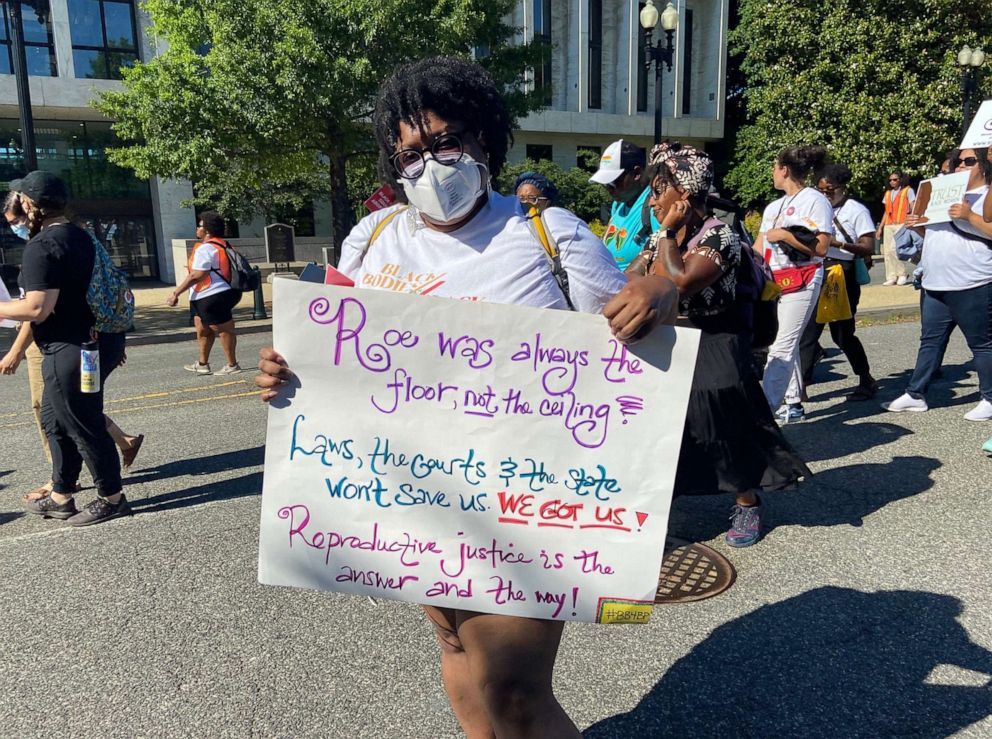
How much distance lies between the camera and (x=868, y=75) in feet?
70.5

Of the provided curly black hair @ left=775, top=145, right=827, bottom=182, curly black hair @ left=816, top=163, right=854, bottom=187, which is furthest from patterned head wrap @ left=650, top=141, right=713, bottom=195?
curly black hair @ left=816, top=163, right=854, bottom=187

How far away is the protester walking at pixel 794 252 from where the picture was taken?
17.1 feet

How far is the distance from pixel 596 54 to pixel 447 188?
3353 centimetres

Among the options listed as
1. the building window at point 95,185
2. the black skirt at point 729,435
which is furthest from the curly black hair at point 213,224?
the building window at point 95,185

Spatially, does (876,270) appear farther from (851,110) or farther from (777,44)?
(777,44)

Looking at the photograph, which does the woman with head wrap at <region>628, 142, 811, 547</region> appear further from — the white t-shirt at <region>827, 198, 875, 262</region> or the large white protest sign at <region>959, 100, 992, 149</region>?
the white t-shirt at <region>827, 198, 875, 262</region>

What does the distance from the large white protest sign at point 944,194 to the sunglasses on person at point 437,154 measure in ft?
15.5

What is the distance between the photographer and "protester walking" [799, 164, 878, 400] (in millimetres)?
6289

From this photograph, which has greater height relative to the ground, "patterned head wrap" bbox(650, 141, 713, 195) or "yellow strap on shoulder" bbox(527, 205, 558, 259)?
"patterned head wrap" bbox(650, 141, 713, 195)

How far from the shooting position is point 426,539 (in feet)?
5.76

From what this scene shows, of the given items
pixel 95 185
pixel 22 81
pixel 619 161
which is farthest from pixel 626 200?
pixel 95 185

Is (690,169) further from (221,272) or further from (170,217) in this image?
(170,217)

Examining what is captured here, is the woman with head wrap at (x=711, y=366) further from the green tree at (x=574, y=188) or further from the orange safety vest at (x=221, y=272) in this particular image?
the green tree at (x=574, y=188)

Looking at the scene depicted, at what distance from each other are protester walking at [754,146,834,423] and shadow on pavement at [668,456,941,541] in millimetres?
861
